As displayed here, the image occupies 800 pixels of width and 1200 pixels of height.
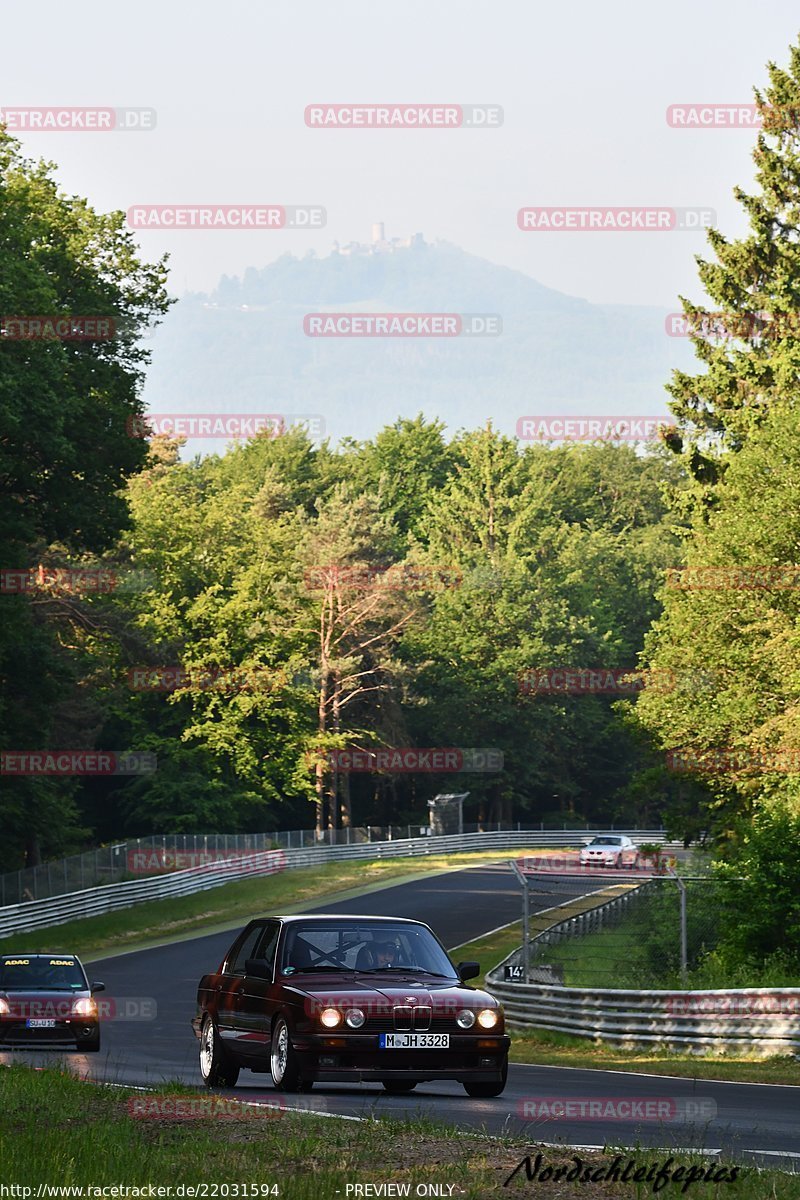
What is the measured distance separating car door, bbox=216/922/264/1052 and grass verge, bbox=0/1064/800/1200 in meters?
3.56

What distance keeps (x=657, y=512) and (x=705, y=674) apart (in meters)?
94.4

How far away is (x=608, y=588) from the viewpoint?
391ft

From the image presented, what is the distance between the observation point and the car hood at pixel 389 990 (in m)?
14.4

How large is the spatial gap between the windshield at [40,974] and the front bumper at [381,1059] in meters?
11.3

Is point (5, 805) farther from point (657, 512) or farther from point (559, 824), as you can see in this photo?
point (657, 512)

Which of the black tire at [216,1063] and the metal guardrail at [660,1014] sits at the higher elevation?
the black tire at [216,1063]

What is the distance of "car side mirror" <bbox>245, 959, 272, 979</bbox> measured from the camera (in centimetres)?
1532

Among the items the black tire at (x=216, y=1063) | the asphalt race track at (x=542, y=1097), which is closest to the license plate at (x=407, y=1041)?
the asphalt race track at (x=542, y=1097)
